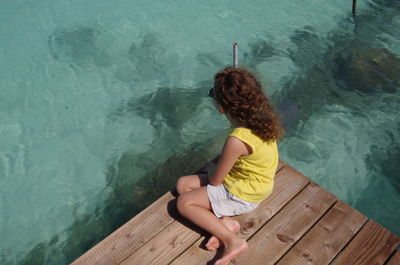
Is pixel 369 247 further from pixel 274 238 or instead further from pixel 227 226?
pixel 227 226

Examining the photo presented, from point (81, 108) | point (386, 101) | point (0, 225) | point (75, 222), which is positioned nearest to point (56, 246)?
point (75, 222)

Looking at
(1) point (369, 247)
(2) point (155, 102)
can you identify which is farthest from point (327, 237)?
(2) point (155, 102)

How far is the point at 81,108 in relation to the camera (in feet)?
16.7

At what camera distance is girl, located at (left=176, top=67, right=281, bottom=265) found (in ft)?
7.79

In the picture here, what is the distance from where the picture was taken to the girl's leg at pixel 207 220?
2.43m

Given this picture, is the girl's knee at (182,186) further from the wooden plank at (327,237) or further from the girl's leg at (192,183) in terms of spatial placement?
the wooden plank at (327,237)

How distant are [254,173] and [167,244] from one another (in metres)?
0.83

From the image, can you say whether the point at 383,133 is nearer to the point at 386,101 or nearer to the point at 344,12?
the point at 386,101

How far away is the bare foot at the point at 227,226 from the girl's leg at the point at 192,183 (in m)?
0.35

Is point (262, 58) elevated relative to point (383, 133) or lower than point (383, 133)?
elevated

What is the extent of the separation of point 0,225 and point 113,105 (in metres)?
2.09

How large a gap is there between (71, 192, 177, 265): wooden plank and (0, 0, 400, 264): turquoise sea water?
3.56 ft

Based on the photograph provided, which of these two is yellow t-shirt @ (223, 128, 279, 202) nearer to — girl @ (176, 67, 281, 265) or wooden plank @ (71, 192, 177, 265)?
girl @ (176, 67, 281, 265)

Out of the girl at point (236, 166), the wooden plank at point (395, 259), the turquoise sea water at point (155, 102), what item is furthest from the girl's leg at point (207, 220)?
the turquoise sea water at point (155, 102)
